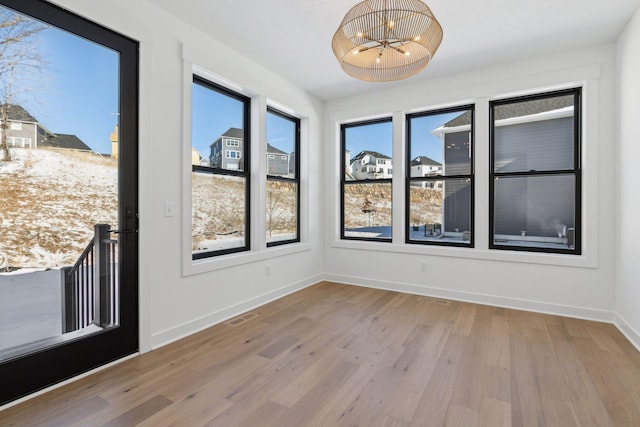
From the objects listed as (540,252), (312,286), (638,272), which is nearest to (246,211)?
(312,286)

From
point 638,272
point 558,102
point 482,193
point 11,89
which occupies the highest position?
point 558,102

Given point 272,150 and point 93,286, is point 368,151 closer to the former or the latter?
point 272,150

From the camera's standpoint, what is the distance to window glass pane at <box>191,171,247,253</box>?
3.12 metres

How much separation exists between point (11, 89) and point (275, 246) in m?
2.81

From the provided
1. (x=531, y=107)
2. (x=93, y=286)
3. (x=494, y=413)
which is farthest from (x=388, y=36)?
(x=93, y=286)

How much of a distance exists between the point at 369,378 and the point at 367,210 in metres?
2.87

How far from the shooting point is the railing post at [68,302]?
2086 millimetres

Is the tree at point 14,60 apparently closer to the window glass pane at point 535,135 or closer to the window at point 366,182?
the window at point 366,182

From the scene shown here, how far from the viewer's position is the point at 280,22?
2.78 meters

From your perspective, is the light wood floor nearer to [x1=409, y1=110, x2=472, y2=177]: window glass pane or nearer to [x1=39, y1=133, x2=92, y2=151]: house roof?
[x1=39, y1=133, x2=92, y2=151]: house roof

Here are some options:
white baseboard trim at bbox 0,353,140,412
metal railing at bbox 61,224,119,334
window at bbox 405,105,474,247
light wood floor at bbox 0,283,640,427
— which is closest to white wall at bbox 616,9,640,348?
light wood floor at bbox 0,283,640,427

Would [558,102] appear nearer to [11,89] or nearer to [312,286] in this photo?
[312,286]

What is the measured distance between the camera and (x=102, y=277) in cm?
230

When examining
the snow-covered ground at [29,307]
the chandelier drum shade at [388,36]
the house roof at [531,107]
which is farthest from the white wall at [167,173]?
the house roof at [531,107]
